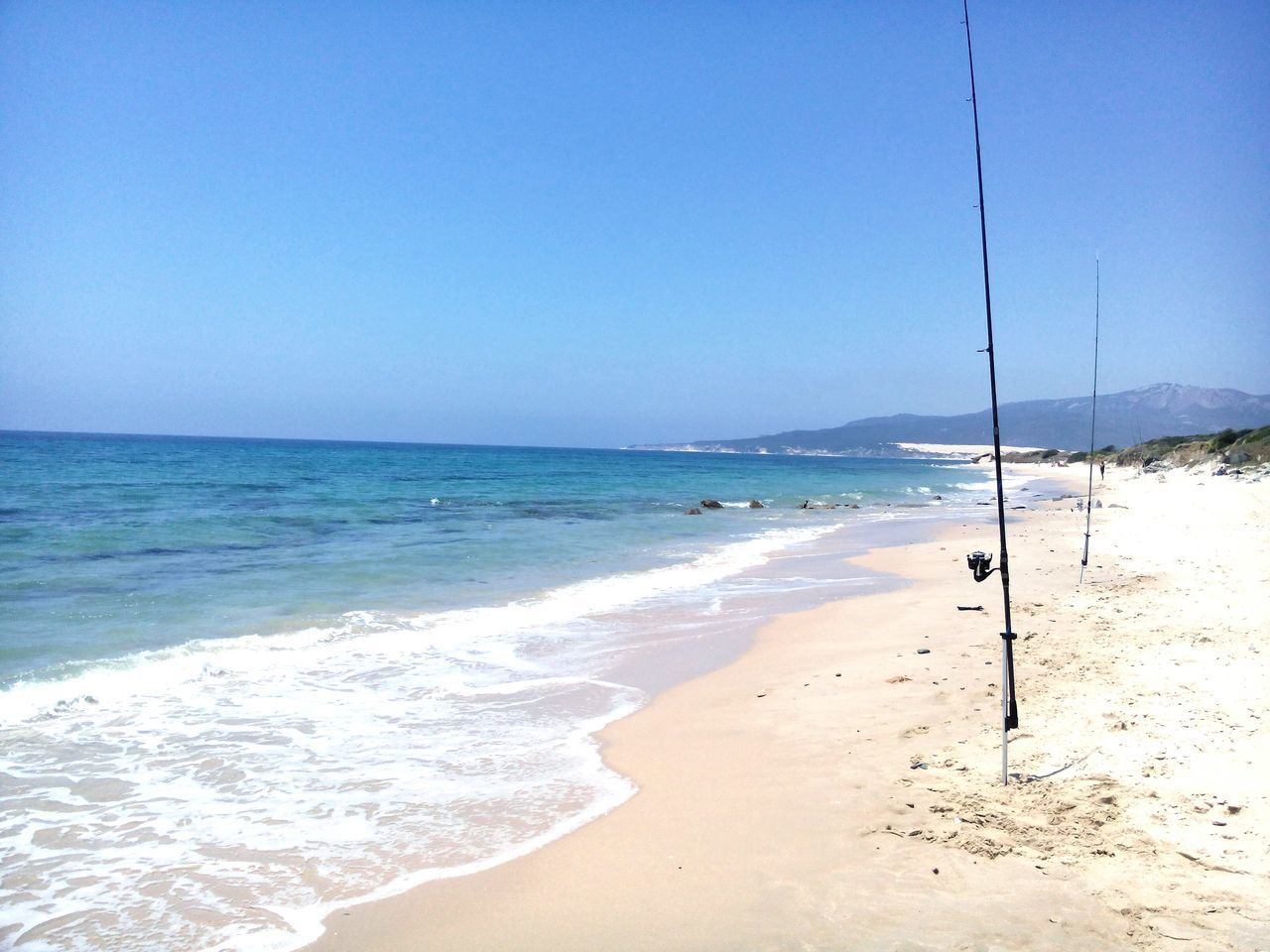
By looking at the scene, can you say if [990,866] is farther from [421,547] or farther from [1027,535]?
[1027,535]

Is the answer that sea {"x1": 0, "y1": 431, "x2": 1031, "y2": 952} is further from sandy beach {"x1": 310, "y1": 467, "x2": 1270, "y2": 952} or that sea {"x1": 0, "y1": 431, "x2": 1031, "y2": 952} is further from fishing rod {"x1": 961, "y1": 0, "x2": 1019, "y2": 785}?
fishing rod {"x1": 961, "y1": 0, "x2": 1019, "y2": 785}

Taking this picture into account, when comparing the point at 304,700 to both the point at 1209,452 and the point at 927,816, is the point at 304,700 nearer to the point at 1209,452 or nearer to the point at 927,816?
the point at 927,816

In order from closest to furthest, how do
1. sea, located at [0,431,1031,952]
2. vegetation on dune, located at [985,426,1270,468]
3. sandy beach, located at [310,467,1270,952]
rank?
sandy beach, located at [310,467,1270,952] → sea, located at [0,431,1031,952] → vegetation on dune, located at [985,426,1270,468]


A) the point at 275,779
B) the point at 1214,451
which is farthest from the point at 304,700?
the point at 1214,451

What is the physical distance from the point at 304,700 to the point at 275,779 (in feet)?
6.19

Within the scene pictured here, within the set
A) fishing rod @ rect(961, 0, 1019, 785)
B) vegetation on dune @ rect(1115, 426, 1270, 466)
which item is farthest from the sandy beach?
vegetation on dune @ rect(1115, 426, 1270, 466)

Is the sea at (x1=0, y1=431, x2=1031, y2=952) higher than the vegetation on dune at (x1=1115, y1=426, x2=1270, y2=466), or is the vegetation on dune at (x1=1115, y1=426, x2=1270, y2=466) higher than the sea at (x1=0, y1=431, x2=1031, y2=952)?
the vegetation on dune at (x1=1115, y1=426, x2=1270, y2=466)

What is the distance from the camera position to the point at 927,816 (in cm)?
427

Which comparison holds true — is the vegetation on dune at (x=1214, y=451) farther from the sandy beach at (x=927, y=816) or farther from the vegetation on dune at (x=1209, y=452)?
the sandy beach at (x=927, y=816)

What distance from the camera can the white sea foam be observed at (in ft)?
12.7

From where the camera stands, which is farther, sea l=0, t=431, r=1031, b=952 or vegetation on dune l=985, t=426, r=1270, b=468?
vegetation on dune l=985, t=426, r=1270, b=468

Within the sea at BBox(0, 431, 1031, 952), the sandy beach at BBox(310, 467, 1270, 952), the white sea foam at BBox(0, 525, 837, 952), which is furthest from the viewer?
the sea at BBox(0, 431, 1031, 952)

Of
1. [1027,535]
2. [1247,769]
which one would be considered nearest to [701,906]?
[1247,769]

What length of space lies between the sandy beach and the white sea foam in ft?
1.26
